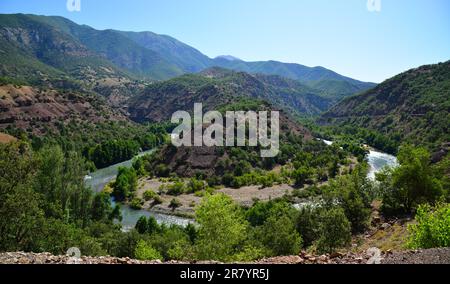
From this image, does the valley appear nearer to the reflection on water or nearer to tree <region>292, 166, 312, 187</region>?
tree <region>292, 166, 312, 187</region>

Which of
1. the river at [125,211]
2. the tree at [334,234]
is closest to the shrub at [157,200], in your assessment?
the river at [125,211]

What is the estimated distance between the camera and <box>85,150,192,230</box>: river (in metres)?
72.6

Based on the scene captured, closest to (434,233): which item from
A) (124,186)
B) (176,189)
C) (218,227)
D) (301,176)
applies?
(218,227)

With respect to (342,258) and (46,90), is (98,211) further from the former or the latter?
(46,90)

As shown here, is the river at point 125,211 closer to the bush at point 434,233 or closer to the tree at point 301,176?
the tree at point 301,176

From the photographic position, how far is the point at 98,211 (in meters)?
60.4

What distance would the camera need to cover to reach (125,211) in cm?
7981

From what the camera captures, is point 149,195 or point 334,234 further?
point 149,195

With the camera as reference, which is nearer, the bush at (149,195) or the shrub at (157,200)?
the shrub at (157,200)

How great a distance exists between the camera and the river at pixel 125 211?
238ft

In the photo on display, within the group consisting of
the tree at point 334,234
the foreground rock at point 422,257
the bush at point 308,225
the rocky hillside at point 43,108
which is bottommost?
the bush at point 308,225

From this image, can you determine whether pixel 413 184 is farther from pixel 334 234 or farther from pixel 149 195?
pixel 149 195

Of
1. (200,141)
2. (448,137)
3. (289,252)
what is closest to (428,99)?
(448,137)
